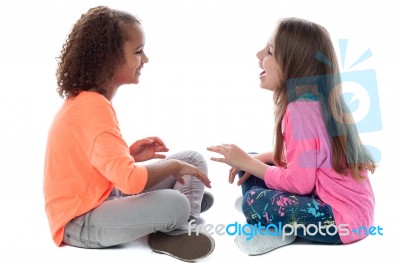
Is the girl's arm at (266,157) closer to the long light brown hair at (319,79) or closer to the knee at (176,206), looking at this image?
the long light brown hair at (319,79)

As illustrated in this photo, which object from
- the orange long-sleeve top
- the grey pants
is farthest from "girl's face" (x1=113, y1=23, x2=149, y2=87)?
the grey pants

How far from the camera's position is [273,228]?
1.52 metres

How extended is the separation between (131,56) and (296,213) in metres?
0.64

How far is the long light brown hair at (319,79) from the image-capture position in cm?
147

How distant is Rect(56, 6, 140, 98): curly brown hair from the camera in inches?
58.5

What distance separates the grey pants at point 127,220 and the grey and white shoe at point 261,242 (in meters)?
0.17

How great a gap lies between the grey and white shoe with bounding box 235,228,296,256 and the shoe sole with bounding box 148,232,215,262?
9 cm

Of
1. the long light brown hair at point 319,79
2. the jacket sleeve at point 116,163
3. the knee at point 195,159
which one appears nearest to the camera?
the jacket sleeve at point 116,163

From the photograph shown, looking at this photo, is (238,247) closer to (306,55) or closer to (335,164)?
(335,164)

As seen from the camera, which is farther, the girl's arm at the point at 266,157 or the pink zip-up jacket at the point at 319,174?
the girl's arm at the point at 266,157

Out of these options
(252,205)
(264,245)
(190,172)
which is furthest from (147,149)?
(264,245)

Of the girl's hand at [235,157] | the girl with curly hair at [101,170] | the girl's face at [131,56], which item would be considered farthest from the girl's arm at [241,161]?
the girl's face at [131,56]

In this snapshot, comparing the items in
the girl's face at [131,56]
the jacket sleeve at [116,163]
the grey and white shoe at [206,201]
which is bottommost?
the grey and white shoe at [206,201]

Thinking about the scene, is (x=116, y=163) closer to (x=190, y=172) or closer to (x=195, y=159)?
(x=190, y=172)
